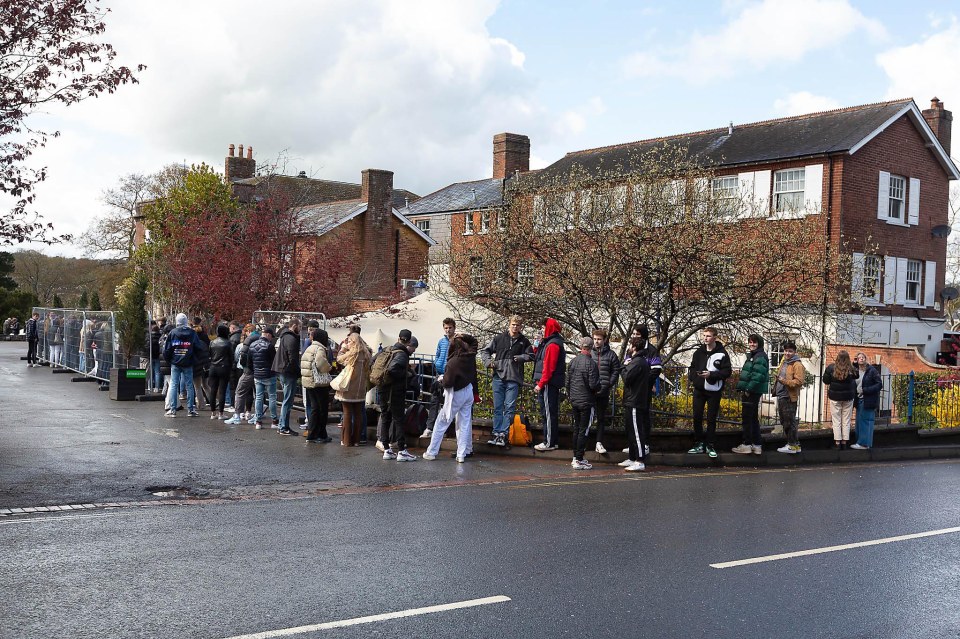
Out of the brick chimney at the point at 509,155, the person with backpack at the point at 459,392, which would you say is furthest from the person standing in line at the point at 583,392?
the brick chimney at the point at 509,155

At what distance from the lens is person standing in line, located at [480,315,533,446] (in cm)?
1399

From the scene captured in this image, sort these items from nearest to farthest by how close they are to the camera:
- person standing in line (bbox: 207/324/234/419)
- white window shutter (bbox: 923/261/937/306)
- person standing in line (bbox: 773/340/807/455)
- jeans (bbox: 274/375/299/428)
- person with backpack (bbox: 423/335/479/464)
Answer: person with backpack (bbox: 423/335/479/464), person standing in line (bbox: 773/340/807/455), jeans (bbox: 274/375/299/428), person standing in line (bbox: 207/324/234/419), white window shutter (bbox: 923/261/937/306)

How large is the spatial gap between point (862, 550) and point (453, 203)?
38069 millimetres

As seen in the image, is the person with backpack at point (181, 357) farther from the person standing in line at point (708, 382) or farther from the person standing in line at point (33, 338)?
the person standing in line at point (33, 338)

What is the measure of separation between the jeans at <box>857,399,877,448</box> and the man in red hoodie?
21.3 ft

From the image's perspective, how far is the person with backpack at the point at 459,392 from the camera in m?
13.0

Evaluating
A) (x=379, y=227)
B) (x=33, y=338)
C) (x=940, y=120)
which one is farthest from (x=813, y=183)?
(x=33, y=338)

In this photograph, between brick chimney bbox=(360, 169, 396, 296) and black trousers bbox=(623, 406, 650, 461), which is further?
brick chimney bbox=(360, 169, 396, 296)

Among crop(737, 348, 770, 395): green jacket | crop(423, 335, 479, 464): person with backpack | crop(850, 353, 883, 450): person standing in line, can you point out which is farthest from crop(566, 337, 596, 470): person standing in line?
crop(850, 353, 883, 450): person standing in line

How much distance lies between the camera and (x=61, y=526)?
27.3 feet

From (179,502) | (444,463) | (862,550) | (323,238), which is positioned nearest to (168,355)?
(444,463)

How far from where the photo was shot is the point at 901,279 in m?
31.1

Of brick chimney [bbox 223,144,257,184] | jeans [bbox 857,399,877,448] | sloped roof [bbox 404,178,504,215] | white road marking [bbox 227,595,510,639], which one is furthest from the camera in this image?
brick chimney [bbox 223,144,257,184]

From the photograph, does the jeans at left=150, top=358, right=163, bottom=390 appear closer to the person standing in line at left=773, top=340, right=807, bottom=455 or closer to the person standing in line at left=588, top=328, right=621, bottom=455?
the person standing in line at left=588, top=328, right=621, bottom=455
